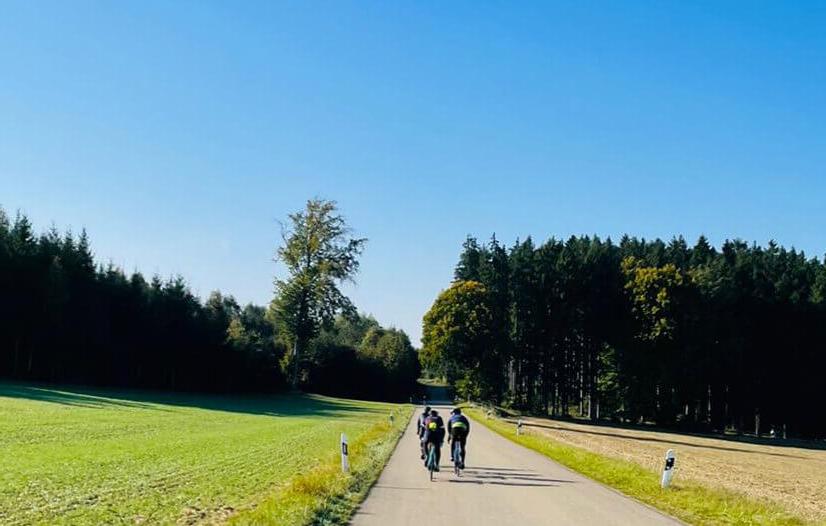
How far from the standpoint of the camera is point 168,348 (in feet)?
248

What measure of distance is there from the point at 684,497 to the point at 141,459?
1606 centimetres

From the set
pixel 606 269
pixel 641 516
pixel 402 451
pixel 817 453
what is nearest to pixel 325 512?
pixel 641 516

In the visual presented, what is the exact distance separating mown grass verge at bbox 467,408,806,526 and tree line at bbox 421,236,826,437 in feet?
150

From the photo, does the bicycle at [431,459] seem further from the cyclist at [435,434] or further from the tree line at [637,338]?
the tree line at [637,338]

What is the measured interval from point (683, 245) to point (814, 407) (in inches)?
1233

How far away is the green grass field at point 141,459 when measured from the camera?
44.5ft

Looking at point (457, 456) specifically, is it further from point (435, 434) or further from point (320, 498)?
point (320, 498)

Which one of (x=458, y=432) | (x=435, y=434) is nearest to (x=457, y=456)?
(x=458, y=432)

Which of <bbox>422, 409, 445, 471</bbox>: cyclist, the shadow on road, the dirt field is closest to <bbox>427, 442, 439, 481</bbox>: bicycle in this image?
<bbox>422, 409, 445, 471</bbox>: cyclist

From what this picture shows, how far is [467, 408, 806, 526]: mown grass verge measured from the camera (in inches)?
582

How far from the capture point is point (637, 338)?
69312 mm

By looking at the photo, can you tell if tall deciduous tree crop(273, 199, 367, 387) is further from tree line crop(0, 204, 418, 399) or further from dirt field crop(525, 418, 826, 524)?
dirt field crop(525, 418, 826, 524)

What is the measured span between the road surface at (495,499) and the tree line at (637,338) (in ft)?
163

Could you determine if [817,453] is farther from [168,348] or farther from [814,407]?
[168,348]
